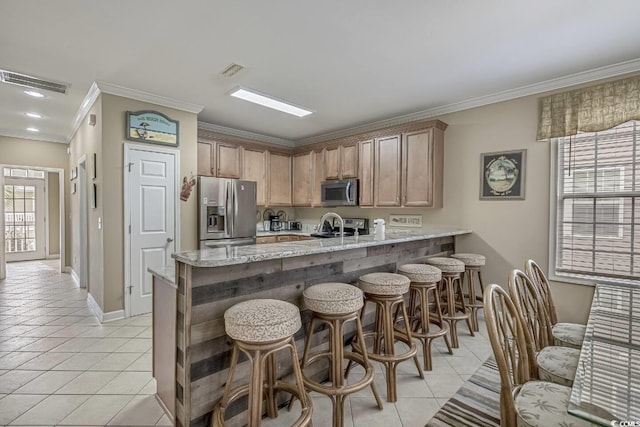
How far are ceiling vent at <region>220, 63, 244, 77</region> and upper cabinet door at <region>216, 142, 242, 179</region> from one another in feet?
5.98

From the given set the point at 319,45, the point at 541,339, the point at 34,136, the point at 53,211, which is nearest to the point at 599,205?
the point at 541,339

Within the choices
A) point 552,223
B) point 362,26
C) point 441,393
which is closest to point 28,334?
point 441,393

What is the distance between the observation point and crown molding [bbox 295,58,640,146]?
2.78m

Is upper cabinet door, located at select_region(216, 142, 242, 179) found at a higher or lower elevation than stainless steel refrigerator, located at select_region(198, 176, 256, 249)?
higher

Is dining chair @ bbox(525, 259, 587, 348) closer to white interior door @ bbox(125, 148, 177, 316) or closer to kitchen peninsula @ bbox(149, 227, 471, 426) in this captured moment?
kitchen peninsula @ bbox(149, 227, 471, 426)

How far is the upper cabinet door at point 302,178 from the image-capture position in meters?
5.32

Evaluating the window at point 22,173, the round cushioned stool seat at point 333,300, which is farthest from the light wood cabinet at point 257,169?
the window at point 22,173

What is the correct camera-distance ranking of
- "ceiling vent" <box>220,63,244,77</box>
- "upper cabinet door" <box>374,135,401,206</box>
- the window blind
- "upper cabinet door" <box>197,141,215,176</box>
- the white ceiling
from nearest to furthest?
the window blind
the white ceiling
"ceiling vent" <box>220,63,244,77</box>
"upper cabinet door" <box>374,135,401,206</box>
"upper cabinet door" <box>197,141,215,176</box>

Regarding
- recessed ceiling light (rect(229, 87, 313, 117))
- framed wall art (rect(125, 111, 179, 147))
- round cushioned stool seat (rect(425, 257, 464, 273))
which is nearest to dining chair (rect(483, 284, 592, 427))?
round cushioned stool seat (rect(425, 257, 464, 273))

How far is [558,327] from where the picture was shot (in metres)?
1.99

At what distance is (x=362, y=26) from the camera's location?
2.20m

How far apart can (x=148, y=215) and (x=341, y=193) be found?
263 centimetres

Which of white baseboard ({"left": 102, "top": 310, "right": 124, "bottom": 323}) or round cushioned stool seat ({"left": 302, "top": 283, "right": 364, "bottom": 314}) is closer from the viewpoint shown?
round cushioned stool seat ({"left": 302, "top": 283, "right": 364, "bottom": 314})

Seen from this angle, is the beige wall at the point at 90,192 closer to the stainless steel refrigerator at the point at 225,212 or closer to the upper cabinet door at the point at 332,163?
the stainless steel refrigerator at the point at 225,212
